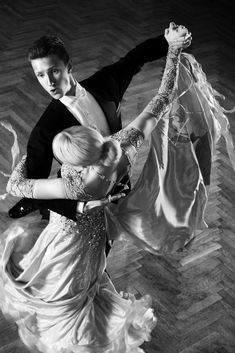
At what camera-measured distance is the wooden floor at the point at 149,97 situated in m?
3.28

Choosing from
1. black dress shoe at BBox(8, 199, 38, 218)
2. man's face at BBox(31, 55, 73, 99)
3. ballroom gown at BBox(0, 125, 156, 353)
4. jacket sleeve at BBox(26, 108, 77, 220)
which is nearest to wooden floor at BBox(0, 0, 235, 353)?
ballroom gown at BBox(0, 125, 156, 353)

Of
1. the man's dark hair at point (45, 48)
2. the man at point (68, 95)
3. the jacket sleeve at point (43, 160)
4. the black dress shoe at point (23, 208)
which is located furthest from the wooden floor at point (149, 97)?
the man's dark hair at point (45, 48)

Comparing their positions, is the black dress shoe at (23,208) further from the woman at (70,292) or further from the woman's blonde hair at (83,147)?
A: the woman's blonde hair at (83,147)

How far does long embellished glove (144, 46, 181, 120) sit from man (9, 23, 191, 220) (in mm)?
72

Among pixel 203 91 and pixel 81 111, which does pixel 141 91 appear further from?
pixel 81 111

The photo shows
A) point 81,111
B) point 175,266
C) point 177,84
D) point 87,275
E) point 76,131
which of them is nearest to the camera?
point 76,131

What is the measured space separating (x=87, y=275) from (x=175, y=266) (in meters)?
0.77

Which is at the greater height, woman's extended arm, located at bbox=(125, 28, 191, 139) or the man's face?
the man's face

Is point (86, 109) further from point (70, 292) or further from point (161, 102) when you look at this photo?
point (70, 292)

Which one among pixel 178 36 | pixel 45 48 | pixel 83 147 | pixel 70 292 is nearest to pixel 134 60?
pixel 178 36

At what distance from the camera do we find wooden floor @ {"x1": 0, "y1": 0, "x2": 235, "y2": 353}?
10.7 ft

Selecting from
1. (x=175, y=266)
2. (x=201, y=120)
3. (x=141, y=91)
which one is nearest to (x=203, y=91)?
(x=201, y=120)

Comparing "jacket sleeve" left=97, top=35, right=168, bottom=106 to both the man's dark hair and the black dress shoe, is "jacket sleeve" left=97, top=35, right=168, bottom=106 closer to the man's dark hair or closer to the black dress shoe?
the man's dark hair

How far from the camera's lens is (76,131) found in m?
2.24
